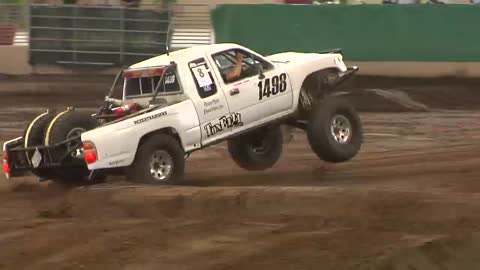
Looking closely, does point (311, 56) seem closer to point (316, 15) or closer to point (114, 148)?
point (114, 148)

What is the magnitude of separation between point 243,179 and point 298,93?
1375mm

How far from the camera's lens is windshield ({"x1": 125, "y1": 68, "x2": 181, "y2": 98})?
39.1 feet

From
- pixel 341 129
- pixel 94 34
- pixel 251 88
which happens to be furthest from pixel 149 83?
pixel 94 34

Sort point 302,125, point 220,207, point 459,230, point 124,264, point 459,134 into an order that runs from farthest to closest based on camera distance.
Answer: point 459,134
point 302,125
point 220,207
point 459,230
point 124,264

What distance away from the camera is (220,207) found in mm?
9617

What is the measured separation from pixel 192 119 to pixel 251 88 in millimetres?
1033

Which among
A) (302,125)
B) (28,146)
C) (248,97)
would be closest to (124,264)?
(28,146)

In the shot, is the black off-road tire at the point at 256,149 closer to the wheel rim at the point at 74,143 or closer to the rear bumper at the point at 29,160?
the wheel rim at the point at 74,143

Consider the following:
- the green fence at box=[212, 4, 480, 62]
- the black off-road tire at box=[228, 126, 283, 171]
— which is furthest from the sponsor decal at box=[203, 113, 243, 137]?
the green fence at box=[212, 4, 480, 62]

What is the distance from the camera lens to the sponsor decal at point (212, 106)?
38.9ft

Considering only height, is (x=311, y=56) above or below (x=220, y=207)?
above

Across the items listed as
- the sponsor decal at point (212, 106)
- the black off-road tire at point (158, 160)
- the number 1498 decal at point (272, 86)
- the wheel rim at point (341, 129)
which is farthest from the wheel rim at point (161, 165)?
the wheel rim at point (341, 129)

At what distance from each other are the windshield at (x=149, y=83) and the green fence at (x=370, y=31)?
11.9 metres

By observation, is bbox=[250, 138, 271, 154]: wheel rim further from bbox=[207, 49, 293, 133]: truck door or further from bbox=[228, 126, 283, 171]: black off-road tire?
bbox=[207, 49, 293, 133]: truck door
